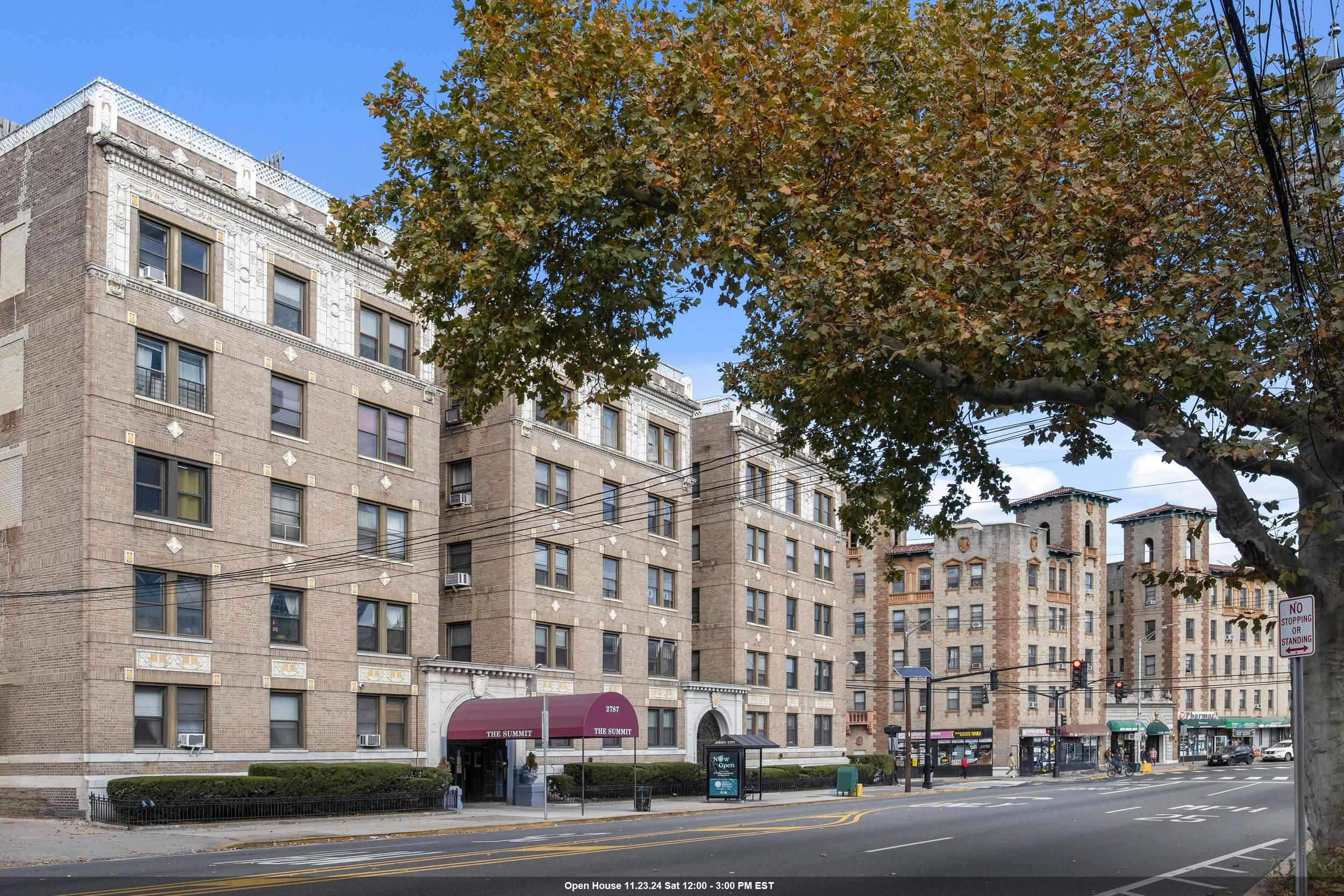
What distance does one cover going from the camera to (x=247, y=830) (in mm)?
29109

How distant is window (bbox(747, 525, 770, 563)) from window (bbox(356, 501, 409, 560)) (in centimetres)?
2080

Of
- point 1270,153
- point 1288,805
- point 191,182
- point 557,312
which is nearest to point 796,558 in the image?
point 1288,805

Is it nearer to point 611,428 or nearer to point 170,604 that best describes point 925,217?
point 170,604

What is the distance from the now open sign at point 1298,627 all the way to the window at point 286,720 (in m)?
28.0

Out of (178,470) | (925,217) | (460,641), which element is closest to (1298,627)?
(925,217)

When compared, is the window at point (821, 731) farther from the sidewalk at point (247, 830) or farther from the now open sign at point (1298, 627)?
the now open sign at point (1298, 627)

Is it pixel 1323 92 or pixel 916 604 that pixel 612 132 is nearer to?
pixel 1323 92

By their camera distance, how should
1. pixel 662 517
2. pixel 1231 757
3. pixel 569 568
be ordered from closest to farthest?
pixel 569 568
pixel 662 517
pixel 1231 757

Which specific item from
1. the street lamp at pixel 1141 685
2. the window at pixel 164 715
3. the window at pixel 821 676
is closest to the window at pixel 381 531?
the window at pixel 164 715

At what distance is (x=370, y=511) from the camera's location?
1560 inches

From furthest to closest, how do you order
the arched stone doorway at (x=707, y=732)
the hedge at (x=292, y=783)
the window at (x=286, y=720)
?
the arched stone doorway at (x=707, y=732) < the window at (x=286, y=720) < the hedge at (x=292, y=783)

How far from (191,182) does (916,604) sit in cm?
6628

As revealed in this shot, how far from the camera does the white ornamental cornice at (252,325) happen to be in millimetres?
32250

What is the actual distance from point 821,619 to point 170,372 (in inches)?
1475
